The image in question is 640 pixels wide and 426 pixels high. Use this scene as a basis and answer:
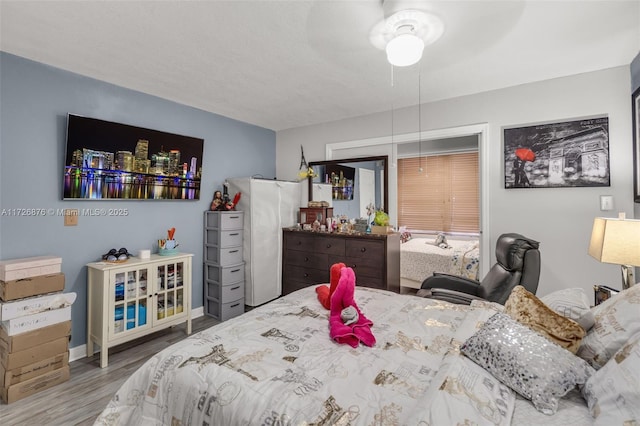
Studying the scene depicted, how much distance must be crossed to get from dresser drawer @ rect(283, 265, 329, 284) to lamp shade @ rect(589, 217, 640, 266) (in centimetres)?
251

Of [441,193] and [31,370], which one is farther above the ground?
[441,193]

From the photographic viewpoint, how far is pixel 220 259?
3496mm

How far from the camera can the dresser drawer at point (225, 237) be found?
3506mm

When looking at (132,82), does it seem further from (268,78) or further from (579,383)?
(579,383)

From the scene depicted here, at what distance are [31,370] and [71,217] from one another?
46.8 inches

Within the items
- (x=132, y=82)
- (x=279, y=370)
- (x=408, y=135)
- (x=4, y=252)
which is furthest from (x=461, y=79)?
(x=4, y=252)

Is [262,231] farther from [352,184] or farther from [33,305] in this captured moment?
[33,305]

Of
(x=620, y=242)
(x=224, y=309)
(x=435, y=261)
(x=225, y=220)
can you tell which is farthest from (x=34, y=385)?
(x=435, y=261)

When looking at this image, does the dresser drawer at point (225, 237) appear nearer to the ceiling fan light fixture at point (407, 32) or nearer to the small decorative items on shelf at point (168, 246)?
the small decorative items on shelf at point (168, 246)

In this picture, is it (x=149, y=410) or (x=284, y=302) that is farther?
(x=284, y=302)

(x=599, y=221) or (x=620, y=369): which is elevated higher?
(x=599, y=221)

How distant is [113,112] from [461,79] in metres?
3.27

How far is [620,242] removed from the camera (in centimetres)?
176

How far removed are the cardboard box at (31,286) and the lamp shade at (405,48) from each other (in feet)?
9.46
